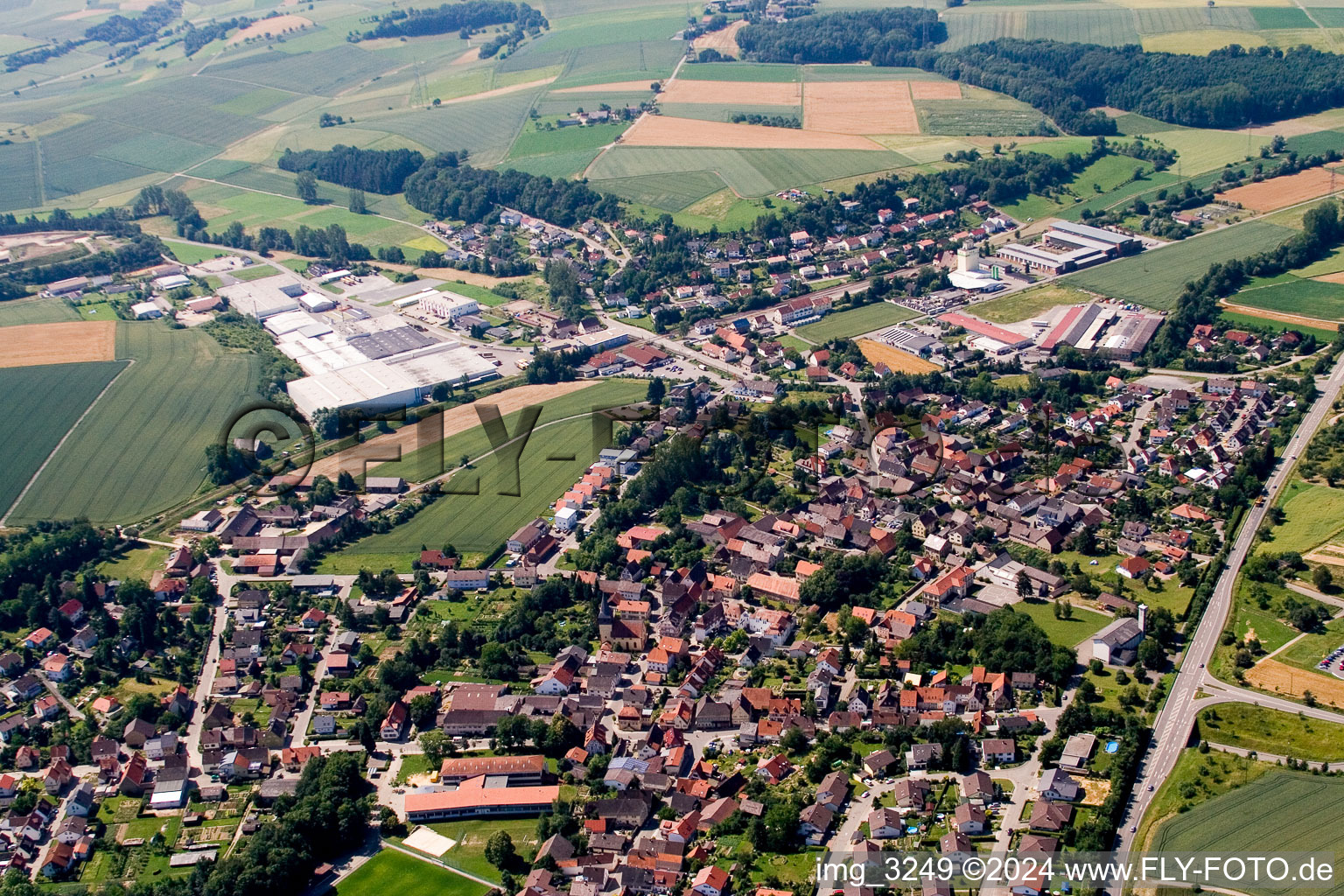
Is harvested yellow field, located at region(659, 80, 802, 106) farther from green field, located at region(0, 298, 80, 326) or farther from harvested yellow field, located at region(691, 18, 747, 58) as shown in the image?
green field, located at region(0, 298, 80, 326)

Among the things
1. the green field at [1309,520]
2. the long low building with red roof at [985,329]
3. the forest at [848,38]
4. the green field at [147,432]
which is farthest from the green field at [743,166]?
the green field at [1309,520]

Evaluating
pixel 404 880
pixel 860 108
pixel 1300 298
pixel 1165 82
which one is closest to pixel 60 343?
pixel 404 880

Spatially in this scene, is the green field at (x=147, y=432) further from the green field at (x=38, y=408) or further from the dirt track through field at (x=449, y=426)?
the dirt track through field at (x=449, y=426)

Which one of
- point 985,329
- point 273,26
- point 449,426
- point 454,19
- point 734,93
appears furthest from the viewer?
point 273,26

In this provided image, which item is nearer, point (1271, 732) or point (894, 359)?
point (1271, 732)

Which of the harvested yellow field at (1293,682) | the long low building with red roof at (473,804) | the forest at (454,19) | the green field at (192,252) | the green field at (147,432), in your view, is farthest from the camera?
the forest at (454,19)

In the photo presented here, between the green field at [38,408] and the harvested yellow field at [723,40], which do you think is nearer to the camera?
the green field at [38,408]

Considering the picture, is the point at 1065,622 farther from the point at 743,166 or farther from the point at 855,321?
the point at 743,166

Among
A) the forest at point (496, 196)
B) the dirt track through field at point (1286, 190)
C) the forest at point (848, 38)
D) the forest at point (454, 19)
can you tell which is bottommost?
the dirt track through field at point (1286, 190)
